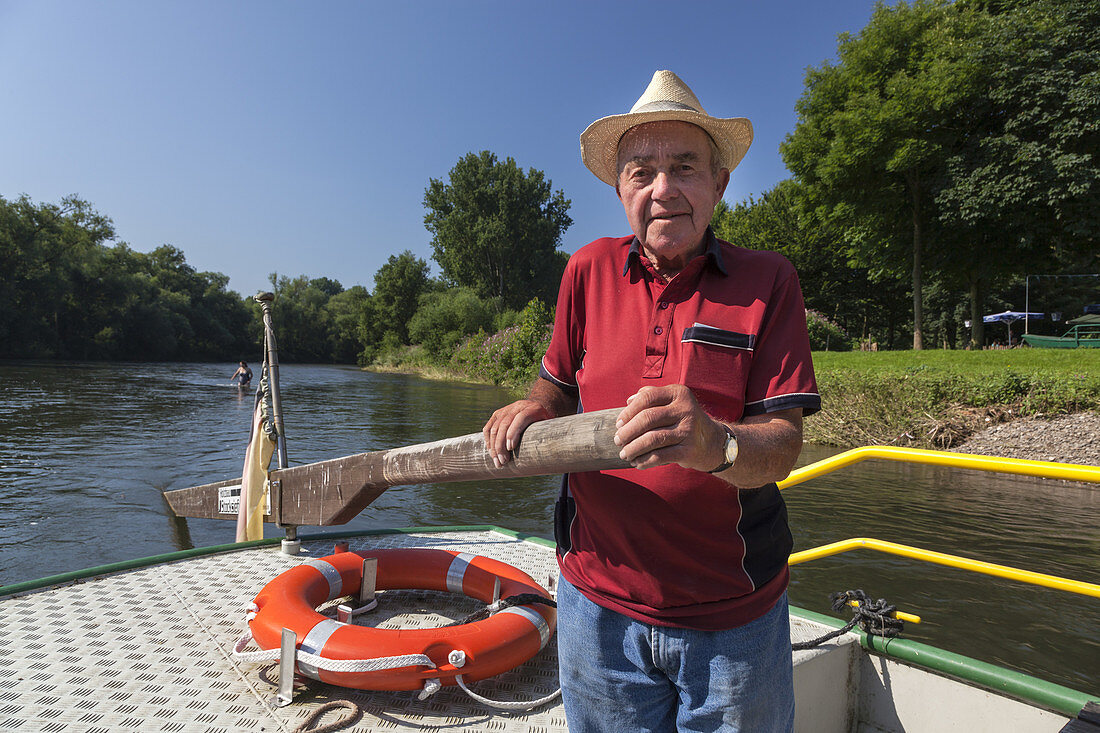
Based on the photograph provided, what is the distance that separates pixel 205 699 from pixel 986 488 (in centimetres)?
1041

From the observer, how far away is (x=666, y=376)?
127 centimetres

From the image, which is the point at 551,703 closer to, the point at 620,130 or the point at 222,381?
the point at 620,130

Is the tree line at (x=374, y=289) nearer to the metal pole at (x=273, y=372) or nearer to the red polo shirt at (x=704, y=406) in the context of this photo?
the metal pole at (x=273, y=372)

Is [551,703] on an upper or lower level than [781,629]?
lower

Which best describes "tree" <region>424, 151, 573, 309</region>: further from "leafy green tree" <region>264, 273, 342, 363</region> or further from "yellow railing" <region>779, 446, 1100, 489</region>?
"yellow railing" <region>779, 446, 1100, 489</region>

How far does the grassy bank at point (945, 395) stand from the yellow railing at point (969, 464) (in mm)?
9105

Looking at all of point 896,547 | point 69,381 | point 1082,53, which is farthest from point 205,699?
point 69,381

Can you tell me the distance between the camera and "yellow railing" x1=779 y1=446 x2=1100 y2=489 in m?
1.67

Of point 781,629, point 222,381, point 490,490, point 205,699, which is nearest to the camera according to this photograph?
point 781,629

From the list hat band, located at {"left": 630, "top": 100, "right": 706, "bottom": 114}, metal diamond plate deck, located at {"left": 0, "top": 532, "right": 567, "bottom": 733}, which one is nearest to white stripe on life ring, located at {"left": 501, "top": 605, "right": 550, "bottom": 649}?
metal diamond plate deck, located at {"left": 0, "top": 532, "right": 567, "bottom": 733}

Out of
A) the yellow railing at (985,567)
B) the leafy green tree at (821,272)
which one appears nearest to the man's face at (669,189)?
the yellow railing at (985,567)

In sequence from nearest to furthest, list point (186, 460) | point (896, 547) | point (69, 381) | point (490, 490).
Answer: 1. point (896, 547)
2. point (490, 490)
3. point (186, 460)
4. point (69, 381)

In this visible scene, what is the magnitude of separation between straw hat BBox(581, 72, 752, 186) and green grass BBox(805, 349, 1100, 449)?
10609mm

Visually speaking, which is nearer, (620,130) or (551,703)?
(620,130)
